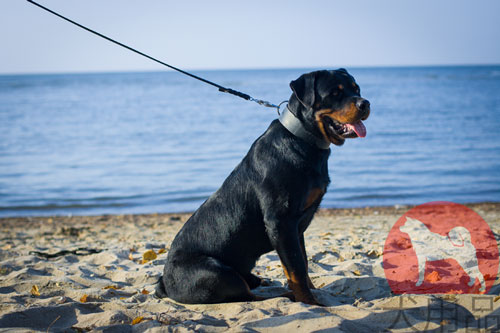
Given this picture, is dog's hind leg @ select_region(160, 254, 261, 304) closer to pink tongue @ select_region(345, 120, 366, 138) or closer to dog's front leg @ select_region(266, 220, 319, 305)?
dog's front leg @ select_region(266, 220, 319, 305)

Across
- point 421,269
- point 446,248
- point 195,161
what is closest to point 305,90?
point 421,269

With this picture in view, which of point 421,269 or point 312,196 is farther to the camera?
point 421,269

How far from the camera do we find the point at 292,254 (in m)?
3.81

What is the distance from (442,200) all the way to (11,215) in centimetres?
980

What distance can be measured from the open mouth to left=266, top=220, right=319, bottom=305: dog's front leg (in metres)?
0.79

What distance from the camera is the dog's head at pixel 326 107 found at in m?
3.79

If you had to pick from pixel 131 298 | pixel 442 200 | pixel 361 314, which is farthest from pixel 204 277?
pixel 442 200

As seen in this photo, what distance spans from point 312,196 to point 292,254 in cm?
49

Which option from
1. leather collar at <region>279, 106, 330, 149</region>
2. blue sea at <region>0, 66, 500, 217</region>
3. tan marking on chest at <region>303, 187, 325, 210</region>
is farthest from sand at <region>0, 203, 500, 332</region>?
blue sea at <region>0, 66, 500, 217</region>

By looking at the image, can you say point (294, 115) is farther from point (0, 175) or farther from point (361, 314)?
point (0, 175)

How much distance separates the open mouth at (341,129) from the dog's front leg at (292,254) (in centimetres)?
79

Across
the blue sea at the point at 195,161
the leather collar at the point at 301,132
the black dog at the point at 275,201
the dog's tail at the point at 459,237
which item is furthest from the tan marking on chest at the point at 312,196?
the blue sea at the point at 195,161

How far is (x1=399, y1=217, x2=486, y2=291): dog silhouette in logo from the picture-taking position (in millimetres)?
4574

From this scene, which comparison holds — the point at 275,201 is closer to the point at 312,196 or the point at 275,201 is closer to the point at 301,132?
the point at 312,196
